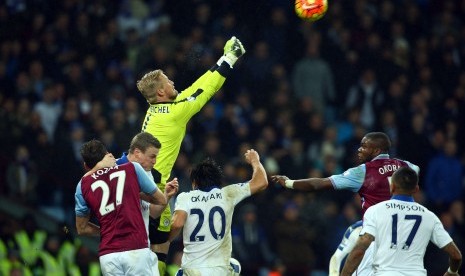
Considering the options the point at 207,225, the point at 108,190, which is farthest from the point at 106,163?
the point at 207,225

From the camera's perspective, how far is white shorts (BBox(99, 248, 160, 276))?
391 inches

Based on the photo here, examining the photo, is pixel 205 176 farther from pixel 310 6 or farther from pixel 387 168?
pixel 310 6

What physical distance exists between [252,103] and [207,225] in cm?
825

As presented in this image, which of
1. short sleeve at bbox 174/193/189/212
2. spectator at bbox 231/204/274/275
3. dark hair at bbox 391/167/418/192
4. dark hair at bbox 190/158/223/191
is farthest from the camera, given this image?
spectator at bbox 231/204/274/275

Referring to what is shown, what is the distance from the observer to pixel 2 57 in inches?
714

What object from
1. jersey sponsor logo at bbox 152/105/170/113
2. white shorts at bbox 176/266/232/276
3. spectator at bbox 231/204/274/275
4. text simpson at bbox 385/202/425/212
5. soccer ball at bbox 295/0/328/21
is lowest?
spectator at bbox 231/204/274/275

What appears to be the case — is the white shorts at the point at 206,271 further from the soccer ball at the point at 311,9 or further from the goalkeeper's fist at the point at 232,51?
the soccer ball at the point at 311,9

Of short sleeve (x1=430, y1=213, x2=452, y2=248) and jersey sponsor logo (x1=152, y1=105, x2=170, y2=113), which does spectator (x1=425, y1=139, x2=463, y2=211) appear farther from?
short sleeve (x1=430, y1=213, x2=452, y2=248)

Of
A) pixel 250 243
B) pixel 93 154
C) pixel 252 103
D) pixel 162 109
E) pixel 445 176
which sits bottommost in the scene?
pixel 250 243

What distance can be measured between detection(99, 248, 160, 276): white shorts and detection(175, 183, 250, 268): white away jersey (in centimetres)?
79

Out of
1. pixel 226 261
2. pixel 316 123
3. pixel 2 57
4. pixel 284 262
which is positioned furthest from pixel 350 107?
pixel 226 261

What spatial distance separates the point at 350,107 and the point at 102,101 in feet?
14.3

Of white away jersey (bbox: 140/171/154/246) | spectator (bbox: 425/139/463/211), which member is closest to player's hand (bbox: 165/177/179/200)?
white away jersey (bbox: 140/171/154/246)

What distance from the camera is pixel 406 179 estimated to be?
998 cm
